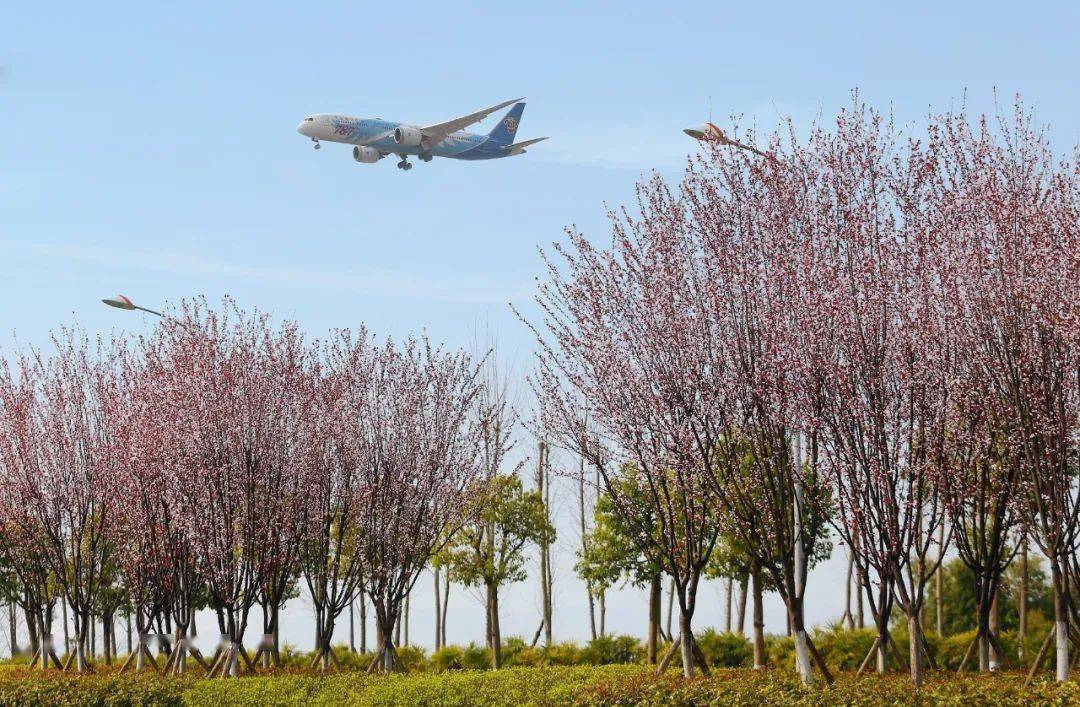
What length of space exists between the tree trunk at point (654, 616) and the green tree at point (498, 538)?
348 cm

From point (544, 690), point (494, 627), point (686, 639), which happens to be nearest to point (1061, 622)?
point (686, 639)

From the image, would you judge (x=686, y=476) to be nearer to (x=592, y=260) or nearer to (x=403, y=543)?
(x=592, y=260)

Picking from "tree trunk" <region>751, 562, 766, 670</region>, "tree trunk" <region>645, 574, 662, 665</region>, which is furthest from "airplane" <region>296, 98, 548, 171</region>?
"tree trunk" <region>751, 562, 766, 670</region>

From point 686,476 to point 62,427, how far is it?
15.4 m

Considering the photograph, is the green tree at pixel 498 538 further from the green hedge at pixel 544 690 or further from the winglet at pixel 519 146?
the winglet at pixel 519 146

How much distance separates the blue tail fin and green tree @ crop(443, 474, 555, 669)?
39154mm

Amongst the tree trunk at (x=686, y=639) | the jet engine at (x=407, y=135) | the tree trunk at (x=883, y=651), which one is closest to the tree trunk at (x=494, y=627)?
the tree trunk at (x=686, y=639)

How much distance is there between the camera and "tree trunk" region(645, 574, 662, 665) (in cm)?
2412

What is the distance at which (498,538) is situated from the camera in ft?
89.5

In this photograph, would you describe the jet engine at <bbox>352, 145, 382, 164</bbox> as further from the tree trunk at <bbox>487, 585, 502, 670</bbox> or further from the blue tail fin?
the tree trunk at <bbox>487, 585, 502, 670</bbox>

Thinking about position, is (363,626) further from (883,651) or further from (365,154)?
(365,154)

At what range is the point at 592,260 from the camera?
53.1 ft

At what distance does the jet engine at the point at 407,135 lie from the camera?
45.1 metres

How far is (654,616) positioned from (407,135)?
85.6 feet
